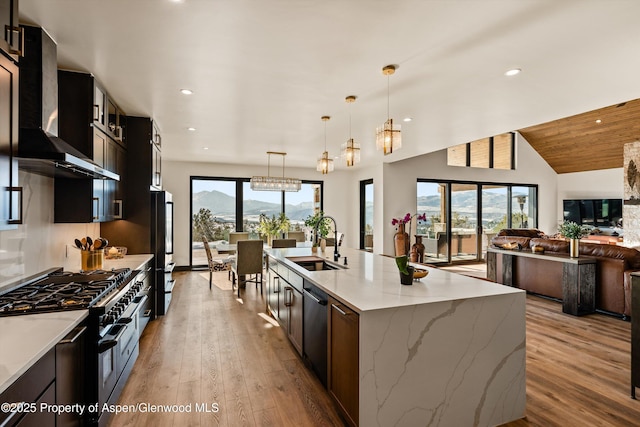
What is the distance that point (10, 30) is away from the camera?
1715 mm

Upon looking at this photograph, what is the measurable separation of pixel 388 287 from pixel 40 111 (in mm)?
2719

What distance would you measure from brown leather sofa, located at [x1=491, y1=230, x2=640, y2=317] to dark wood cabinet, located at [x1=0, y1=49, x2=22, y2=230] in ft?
19.5

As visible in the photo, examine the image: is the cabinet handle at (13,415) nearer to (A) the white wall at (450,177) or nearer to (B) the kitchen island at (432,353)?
(B) the kitchen island at (432,353)

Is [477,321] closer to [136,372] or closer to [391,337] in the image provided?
[391,337]

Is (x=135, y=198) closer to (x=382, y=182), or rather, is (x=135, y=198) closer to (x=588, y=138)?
(x=382, y=182)

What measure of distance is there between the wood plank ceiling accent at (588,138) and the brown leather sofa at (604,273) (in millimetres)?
4374

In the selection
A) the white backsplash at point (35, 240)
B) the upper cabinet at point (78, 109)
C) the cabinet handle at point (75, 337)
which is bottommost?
the cabinet handle at point (75, 337)

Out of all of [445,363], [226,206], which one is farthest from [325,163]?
[226,206]

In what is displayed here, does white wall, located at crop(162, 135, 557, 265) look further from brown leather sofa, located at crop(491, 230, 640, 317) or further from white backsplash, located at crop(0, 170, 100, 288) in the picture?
white backsplash, located at crop(0, 170, 100, 288)

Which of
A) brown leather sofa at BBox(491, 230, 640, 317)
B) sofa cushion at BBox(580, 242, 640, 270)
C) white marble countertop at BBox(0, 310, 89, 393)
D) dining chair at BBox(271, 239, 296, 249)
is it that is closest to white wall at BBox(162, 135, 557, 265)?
dining chair at BBox(271, 239, 296, 249)

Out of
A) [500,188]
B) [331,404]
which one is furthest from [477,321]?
[500,188]

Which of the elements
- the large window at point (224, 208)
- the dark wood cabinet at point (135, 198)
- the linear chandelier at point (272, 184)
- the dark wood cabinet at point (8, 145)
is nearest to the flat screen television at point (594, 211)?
the large window at point (224, 208)

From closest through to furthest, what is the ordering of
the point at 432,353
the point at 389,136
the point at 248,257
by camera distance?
1. the point at 432,353
2. the point at 389,136
3. the point at 248,257

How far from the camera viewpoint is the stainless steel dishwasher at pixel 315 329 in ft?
7.91
